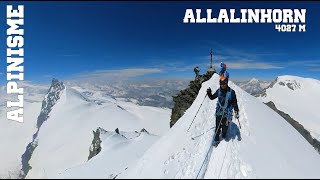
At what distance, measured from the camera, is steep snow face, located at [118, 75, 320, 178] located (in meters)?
15.9

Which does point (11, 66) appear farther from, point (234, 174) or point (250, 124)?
point (234, 174)

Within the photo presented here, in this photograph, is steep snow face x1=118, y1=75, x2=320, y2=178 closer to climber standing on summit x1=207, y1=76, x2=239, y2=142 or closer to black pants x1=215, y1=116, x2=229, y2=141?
black pants x1=215, y1=116, x2=229, y2=141

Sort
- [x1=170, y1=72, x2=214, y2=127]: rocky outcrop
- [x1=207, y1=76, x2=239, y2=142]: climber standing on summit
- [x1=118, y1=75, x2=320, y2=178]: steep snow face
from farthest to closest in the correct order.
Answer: [x1=170, y1=72, x2=214, y2=127]: rocky outcrop → [x1=207, y1=76, x2=239, y2=142]: climber standing on summit → [x1=118, y1=75, x2=320, y2=178]: steep snow face

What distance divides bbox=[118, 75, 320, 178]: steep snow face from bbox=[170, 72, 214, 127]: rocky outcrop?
15.7 metres

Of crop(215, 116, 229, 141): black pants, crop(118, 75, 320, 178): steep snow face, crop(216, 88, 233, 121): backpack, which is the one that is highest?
crop(216, 88, 233, 121): backpack

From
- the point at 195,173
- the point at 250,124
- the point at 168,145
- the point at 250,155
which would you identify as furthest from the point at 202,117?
the point at 195,173

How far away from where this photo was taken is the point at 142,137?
52.4 meters

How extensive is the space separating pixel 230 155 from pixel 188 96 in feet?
75.0

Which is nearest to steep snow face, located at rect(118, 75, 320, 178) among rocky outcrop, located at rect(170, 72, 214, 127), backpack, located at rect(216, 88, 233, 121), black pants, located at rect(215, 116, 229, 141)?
black pants, located at rect(215, 116, 229, 141)

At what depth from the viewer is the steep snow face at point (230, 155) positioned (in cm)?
1595

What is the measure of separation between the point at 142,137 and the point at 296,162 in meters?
35.7

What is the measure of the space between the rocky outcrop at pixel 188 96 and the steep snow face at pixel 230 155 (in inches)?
620

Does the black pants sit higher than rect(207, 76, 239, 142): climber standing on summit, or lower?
lower

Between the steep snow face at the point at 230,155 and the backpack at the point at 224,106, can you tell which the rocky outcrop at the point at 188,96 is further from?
the backpack at the point at 224,106
